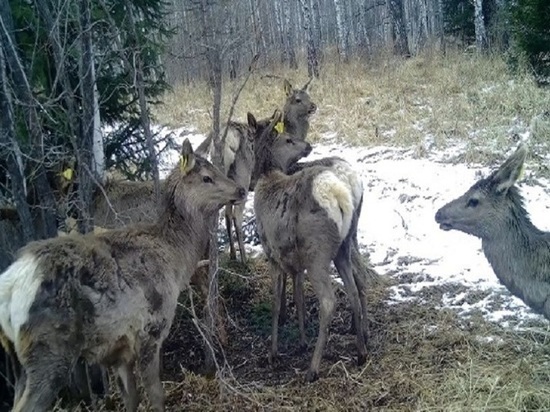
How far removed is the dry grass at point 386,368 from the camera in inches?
213

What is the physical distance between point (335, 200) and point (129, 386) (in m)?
2.50

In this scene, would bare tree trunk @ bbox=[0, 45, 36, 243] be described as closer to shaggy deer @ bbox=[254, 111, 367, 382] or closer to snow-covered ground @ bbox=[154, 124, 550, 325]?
shaggy deer @ bbox=[254, 111, 367, 382]

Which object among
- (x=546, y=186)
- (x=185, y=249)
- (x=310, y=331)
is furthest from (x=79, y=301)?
(x=546, y=186)

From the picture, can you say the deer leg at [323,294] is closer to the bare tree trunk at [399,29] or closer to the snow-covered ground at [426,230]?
the snow-covered ground at [426,230]

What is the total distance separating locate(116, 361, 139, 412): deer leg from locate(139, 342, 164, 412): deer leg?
134 mm

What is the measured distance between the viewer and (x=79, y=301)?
470 cm

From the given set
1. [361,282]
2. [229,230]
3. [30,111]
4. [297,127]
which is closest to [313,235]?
[361,282]

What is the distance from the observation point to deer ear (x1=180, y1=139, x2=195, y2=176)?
18.9ft

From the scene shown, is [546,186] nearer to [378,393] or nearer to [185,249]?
[378,393]

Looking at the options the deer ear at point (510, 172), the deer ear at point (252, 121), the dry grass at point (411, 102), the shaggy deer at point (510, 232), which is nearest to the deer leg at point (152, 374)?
the shaggy deer at point (510, 232)

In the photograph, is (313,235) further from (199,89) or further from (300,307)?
(199,89)

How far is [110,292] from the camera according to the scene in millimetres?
4879

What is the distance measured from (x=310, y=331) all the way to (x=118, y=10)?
4.70 m

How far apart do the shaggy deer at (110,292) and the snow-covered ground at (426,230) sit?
3.05 m
